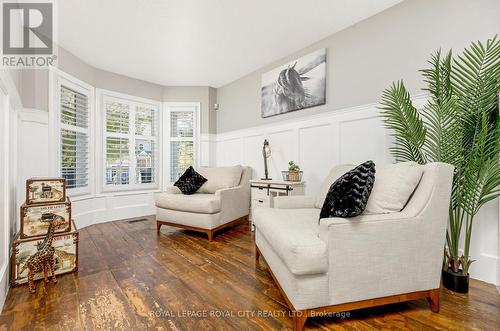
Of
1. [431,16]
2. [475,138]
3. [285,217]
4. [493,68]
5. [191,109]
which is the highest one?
[431,16]

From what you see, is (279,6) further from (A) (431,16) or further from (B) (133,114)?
(B) (133,114)

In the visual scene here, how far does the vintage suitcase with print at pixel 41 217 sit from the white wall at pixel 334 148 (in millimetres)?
2511

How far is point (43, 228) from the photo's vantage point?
1.89m

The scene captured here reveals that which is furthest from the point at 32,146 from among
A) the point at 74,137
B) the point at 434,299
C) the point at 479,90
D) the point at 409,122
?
the point at 479,90

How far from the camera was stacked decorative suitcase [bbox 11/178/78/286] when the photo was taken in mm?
1767

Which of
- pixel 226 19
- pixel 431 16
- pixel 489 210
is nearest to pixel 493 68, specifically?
pixel 431 16

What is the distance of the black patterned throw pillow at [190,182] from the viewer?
131 inches

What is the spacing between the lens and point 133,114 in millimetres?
4141

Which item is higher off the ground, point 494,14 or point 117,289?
point 494,14

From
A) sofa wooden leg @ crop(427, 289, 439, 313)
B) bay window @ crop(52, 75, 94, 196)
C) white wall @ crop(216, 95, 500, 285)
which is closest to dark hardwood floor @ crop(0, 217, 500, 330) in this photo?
sofa wooden leg @ crop(427, 289, 439, 313)

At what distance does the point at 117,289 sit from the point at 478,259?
2738 millimetres

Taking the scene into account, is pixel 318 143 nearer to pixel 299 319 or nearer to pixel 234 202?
pixel 234 202

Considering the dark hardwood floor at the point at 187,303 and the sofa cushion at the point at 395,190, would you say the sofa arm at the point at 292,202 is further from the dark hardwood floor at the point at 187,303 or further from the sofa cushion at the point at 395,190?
the sofa cushion at the point at 395,190

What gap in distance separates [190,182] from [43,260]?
71.4 inches
